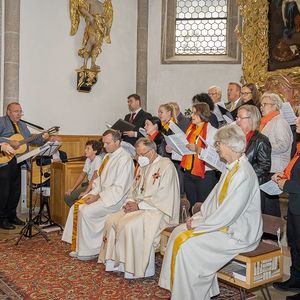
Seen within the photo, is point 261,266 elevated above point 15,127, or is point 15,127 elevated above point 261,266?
point 15,127

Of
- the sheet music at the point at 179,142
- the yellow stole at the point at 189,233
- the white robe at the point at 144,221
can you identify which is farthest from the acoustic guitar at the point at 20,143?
the yellow stole at the point at 189,233

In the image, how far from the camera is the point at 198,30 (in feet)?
37.1

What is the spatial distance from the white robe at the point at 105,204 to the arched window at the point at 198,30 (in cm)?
566

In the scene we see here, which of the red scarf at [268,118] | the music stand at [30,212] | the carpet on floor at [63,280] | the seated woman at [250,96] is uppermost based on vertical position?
the seated woman at [250,96]

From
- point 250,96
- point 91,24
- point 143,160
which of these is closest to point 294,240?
point 143,160

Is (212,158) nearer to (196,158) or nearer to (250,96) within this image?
(196,158)

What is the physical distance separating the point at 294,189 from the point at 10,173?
4857 mm

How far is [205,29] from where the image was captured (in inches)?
444

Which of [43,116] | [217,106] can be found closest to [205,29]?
[43,116]

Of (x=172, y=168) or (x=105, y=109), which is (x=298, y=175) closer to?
(x=172, y=168)

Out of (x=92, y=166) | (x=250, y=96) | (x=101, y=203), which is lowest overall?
(x=101, y=203)

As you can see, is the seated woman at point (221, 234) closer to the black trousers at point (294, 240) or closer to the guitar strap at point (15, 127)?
the black trousers at point (294, 240)

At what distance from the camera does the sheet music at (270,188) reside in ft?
13.6

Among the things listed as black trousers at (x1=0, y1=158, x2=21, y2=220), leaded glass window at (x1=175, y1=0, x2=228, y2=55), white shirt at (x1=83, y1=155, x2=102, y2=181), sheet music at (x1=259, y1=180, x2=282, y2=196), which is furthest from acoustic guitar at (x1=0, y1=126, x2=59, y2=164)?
leaded glass window at (x1=175, y1=0, x2=228, y2=55)
